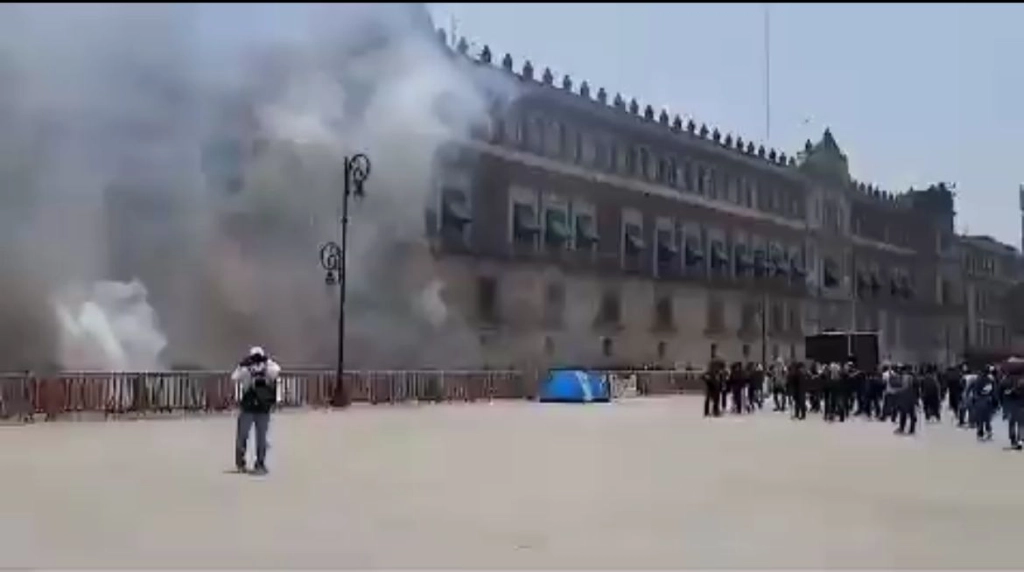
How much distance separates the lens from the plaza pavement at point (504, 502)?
26.9 feet

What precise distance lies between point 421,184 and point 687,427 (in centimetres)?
2167

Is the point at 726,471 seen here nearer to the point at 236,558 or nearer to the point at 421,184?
the point at 236,558

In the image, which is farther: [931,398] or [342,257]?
[342,257]

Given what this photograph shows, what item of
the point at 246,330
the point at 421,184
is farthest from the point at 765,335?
the point at 246,330

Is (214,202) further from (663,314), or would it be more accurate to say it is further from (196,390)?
(663,314)

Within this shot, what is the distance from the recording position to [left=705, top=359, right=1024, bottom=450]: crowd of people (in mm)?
22031

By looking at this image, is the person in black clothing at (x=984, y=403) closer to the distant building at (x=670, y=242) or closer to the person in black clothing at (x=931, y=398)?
the person in black clothing at (x=931, y=398)

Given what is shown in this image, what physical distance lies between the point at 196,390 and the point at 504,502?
16.9m

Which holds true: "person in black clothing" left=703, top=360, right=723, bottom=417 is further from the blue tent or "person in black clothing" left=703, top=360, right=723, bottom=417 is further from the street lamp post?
the street lamp post

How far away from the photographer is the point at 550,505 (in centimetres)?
1084

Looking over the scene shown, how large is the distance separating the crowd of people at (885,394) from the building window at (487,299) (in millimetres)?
14461

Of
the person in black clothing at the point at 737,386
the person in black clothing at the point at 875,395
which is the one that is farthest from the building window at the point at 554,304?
the person in black clothing at the point at 875,395

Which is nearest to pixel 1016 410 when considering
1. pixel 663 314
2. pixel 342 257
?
pixel 342 257

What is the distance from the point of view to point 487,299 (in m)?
50.1
